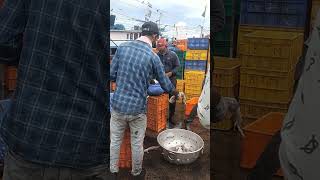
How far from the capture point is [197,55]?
139cm

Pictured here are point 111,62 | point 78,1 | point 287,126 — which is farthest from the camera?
point 111,62

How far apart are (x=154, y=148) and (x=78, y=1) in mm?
629

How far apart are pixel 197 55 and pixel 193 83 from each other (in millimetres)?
107

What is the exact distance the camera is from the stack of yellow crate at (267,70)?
1.60 metres

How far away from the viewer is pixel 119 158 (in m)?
1.54

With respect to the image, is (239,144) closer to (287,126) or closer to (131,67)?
(131,67)

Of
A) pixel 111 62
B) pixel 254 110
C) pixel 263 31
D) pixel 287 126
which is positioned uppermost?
pixel 263 31

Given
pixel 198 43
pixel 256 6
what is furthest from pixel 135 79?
pixel 256 6

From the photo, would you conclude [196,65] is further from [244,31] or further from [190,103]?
[244,31]

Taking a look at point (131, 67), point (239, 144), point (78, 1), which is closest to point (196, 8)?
point (131, 67)

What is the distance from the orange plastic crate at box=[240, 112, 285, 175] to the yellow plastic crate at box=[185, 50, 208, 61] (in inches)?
17.4

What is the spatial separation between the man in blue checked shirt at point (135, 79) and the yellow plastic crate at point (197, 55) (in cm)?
11

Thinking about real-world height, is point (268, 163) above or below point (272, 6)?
below

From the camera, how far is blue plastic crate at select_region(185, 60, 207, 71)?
55.5 inches
